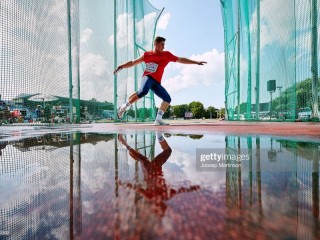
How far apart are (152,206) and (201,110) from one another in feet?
231

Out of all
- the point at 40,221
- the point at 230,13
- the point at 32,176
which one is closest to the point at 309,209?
the point at 40,221

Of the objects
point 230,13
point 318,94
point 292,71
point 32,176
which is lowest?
point 32,176

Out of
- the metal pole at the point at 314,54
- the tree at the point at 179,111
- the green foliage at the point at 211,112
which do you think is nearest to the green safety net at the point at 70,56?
the metal pole at the point at 314,54

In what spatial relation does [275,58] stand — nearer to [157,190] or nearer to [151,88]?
[151,88]

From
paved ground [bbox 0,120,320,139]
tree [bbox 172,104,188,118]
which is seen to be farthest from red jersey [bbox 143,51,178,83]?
tree [bbox 172,104,188,118]

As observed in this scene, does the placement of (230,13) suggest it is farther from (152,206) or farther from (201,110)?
(201,110)

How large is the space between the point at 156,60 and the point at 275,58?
201 inches

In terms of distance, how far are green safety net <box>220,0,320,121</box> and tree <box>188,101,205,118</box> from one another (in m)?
60.3

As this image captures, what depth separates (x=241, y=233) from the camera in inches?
11.7

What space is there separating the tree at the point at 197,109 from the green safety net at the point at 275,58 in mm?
60327

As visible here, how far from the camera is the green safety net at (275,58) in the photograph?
610 cm

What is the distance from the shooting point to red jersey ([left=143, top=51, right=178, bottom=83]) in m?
3.76

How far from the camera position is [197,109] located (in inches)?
2712

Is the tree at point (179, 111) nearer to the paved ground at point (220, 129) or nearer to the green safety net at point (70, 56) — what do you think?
the green safety net at point (70, 56)
